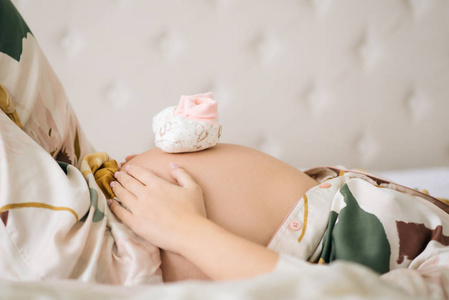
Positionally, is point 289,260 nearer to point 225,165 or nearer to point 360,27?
point 225,165

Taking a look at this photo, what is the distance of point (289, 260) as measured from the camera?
0.52 metres

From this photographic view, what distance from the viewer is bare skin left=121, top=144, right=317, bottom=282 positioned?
762 mm

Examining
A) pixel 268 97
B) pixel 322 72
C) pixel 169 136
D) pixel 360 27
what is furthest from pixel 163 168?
pixel 360 27

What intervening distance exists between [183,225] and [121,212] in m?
0.15

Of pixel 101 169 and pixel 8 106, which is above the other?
pixel 8 106

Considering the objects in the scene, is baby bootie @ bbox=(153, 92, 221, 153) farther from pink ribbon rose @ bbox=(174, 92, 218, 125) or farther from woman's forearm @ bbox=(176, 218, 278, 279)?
woman's forearm @ bbox=(176, 218, 278, 279)

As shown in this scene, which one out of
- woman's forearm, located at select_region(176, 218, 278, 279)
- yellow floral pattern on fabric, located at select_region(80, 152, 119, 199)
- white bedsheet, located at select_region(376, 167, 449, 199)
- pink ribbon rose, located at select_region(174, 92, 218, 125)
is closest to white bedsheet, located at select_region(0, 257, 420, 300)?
woman's forearm, located at select_region(176, 218, 278, 279)

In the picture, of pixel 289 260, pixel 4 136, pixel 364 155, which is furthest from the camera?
pixel 364 155

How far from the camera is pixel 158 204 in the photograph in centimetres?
72

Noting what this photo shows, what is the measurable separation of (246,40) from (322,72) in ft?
1.08

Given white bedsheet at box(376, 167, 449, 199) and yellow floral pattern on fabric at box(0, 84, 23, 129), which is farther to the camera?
white bedsheet at box(376, 167, 449, 199)

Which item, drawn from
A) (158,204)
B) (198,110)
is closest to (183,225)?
(158,204)

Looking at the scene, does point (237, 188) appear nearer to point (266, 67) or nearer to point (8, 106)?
point (8, 106)

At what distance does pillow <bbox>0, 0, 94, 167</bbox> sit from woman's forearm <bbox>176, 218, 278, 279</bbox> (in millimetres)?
405
